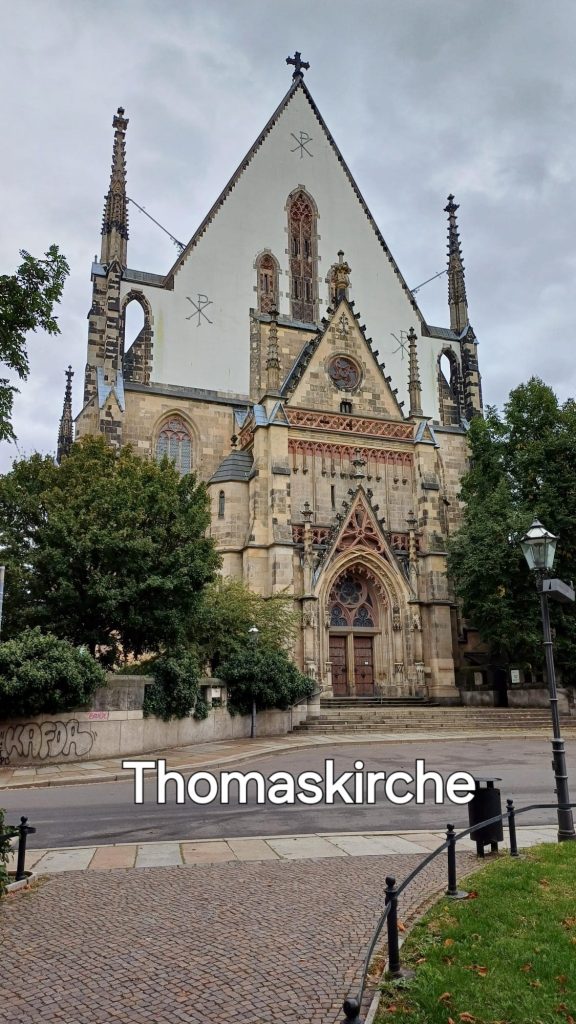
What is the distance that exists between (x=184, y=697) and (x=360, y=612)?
13.7 metres

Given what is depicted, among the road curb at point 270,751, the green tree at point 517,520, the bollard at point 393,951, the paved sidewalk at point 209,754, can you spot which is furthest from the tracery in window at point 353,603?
the bollard at point 393,951

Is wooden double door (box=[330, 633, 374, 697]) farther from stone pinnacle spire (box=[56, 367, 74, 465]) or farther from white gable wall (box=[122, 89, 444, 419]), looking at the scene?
stone pinnacle spire (box=[56, 367, 74, 465])

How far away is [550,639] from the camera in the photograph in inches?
387

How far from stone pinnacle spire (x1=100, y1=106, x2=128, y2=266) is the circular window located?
1180 centimetres

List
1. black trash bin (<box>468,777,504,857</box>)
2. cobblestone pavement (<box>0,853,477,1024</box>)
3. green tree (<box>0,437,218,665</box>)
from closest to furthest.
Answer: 1. cobblestone pavement (<box>0,853,477,1024</box>)
2. black trash bin (<box>468,777,504,857</box>)
3. green tree (<box>0,437,218,665</box>)

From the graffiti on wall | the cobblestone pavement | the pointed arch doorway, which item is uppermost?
the pointed arch doorway

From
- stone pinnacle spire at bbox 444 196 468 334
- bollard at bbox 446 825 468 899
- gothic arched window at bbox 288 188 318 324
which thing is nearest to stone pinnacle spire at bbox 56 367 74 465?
gothic arched window at bbox 288 188 318 324

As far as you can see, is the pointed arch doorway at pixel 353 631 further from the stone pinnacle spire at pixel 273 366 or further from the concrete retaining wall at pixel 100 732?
the concrete retaining wall at pixel 100 732

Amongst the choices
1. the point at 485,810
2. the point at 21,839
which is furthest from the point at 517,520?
the point at 21,839

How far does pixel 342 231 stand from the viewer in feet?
142

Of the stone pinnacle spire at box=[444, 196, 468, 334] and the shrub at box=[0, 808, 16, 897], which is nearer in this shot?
the shrub at box=[0, 808, 16, 897]

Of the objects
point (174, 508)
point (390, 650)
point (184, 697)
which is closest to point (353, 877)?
point (184, 697)

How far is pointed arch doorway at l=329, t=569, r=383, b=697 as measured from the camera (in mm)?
32625

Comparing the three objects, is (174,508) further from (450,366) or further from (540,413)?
(450,366)
